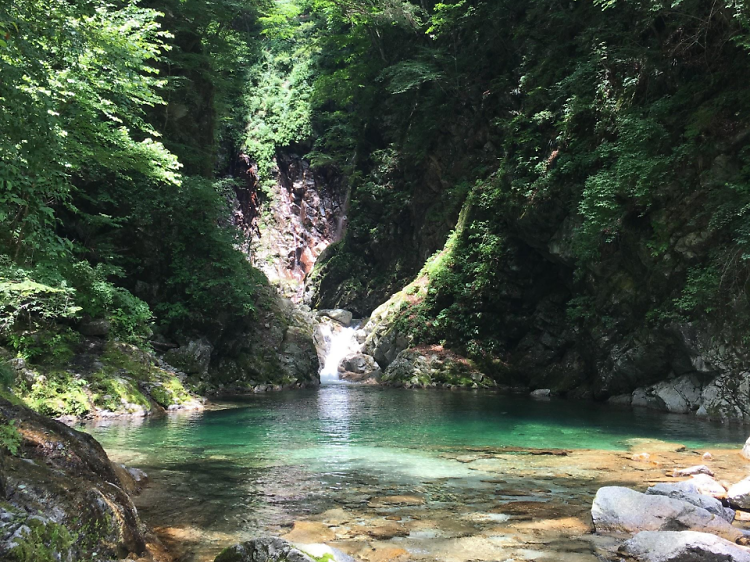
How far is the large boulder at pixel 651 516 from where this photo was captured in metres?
4.52

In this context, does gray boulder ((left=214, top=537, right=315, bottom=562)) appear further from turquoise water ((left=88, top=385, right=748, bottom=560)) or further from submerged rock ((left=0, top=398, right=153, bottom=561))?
turquoise water ((left=88, top=385, right=748, bottom=560))

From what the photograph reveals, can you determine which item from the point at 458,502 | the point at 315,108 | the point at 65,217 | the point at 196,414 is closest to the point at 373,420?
the point at 196,414

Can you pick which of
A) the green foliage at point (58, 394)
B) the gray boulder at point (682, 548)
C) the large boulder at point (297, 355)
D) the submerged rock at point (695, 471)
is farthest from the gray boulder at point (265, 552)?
the large boulder at point (297, 355)

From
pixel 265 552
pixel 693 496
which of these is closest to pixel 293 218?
pixel 693 496

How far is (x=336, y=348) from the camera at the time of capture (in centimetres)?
2561

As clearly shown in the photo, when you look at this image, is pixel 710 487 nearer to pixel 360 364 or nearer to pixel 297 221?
pixel 360 364

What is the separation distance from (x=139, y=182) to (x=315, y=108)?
24590 mm

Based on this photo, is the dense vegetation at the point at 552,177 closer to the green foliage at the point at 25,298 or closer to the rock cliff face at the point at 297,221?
the rock cliff face at the point at 297,221

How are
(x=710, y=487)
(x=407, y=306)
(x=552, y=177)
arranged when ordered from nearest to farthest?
(x=710, y=487)
(x=552, y=177)
(x=407, y=306)

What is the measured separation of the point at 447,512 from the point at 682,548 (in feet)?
6.86

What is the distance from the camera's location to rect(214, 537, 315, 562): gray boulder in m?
3.23

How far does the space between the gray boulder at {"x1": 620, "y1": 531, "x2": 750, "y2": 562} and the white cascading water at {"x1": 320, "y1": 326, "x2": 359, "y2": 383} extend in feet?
64.2

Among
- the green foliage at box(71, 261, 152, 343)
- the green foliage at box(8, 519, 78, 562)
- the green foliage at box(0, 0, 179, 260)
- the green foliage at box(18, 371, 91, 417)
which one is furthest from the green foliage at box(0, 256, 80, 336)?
the green foliage at box(8, 519, 78, 562)

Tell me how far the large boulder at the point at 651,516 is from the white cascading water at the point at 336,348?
741 inches
